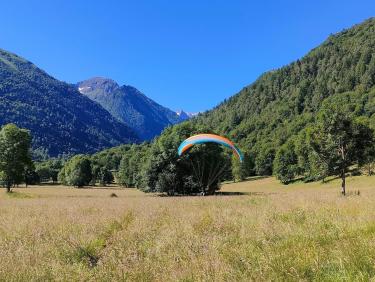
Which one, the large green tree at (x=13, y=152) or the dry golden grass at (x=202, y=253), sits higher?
the large green tree at (x=13, y=152)

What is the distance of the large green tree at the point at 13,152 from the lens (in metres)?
55.1

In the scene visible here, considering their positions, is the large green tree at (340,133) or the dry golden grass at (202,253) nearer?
the dry golden grass at (202,253)

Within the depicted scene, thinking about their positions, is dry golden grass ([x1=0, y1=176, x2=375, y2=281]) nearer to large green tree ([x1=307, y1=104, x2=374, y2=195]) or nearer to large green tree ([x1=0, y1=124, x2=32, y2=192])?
large green tree ([x1=307, y1=104, x2=374, y2=195])

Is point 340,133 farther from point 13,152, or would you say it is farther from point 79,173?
point 79,173

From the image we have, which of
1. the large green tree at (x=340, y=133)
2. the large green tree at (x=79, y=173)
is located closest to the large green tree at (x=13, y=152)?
the large green tree at (x=340, y=133)

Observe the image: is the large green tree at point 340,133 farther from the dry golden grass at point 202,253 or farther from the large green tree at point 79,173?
the large green tree at point 79,173

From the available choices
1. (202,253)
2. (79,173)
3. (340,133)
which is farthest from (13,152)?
(79,173)

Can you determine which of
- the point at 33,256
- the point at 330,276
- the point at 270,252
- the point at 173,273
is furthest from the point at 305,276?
the point at 33,256

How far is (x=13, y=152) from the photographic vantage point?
55.5m

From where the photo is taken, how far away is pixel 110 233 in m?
11.7

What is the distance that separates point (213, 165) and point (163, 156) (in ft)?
25.1

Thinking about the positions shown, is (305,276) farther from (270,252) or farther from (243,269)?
(270,252)

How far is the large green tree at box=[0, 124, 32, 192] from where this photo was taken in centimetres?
5509

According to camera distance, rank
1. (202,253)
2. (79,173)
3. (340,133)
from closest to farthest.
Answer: (202,253) < (340,133) < (79,173)
